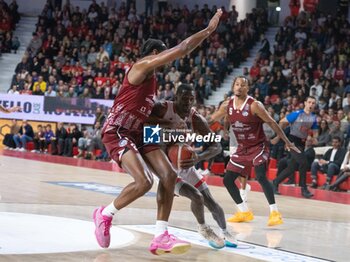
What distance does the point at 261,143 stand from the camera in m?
9.12

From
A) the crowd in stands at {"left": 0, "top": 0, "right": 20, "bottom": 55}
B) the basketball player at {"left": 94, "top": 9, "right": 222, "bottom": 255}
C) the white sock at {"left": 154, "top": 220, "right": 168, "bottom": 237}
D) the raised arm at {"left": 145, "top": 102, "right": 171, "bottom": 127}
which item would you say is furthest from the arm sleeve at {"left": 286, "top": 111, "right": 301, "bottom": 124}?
the crowd in stands at {"left": 0, "top": 0, "right": 20, "bottom": 55}

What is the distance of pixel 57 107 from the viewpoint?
2194 cm

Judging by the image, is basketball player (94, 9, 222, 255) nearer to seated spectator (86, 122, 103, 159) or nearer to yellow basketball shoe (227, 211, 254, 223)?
yellow basketball shoe (227, 211, 254, 223)

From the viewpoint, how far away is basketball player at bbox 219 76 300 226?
8875 mm

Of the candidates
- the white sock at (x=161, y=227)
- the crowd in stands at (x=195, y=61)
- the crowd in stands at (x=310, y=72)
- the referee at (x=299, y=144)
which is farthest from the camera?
the crowd in stands at (x=195, y=61)

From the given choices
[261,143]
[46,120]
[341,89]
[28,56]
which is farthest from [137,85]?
[28,56]

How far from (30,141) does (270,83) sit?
7334 mm

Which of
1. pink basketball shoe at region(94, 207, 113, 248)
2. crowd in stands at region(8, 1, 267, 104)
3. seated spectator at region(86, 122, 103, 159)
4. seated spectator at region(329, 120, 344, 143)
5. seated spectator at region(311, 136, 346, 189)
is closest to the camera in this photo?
pink basketball shoe at region(94, 207, 113, 248)

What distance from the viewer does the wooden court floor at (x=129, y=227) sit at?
6.40 m

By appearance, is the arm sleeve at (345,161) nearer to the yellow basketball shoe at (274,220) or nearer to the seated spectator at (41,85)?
the yellow basketball shoe at (274,220)

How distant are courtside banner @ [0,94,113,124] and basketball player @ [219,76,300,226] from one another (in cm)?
1217

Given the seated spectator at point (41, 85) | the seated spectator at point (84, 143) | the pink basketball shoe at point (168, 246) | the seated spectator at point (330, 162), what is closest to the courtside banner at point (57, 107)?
the seated spectator at point (84, 143)

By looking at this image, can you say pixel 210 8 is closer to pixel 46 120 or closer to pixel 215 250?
pixel 46 120

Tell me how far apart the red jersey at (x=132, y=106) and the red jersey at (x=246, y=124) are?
2.80 metres
